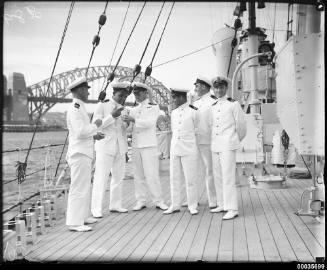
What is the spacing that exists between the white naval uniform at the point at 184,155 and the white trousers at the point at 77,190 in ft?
3.09

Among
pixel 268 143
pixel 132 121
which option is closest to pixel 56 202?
pixel 132 121

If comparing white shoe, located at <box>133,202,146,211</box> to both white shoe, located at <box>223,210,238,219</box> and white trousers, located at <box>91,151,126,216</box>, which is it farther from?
white shoe, located at <box>223,210,238,219</box>

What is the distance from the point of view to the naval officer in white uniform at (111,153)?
4.00 meters

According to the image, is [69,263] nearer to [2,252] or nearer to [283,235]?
[2,252]

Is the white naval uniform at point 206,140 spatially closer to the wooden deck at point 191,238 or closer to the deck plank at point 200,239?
the wooden deck at point 191,238

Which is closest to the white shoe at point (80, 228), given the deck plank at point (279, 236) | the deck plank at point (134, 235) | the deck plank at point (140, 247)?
the deck plank at point (134, 235)

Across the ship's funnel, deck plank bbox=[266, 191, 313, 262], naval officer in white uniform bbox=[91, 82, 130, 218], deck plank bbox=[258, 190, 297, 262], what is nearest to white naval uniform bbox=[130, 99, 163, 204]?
naval officer in white uniform bbox=[91, 82, 130, 218]

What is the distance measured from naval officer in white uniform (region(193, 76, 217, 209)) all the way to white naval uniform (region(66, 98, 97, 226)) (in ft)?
4.13

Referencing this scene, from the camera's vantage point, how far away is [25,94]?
3.10 metres

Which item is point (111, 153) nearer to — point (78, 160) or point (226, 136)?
point (78, 160)

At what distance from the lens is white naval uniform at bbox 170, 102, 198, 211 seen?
401cm

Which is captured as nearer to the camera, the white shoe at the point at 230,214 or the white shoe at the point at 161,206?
the white shoe at the point at 230,214

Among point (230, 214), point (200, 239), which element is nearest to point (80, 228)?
point (200, 239)

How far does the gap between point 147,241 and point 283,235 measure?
105 centimetres
